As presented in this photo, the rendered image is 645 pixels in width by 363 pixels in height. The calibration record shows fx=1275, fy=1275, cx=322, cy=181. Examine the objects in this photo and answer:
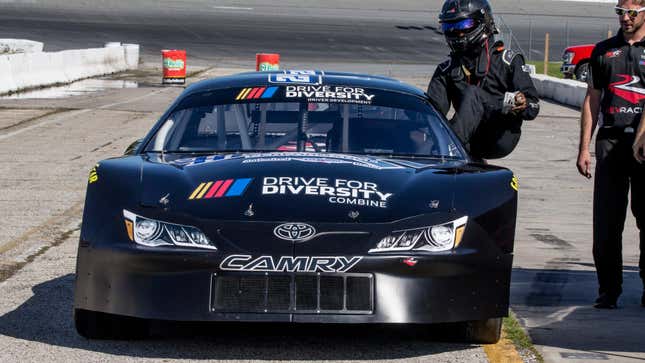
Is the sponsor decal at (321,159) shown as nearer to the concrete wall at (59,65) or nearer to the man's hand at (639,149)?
the man's hand at (639,149)

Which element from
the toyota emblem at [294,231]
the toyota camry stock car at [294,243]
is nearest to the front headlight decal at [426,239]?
the toyota camry stock car at [294,243]

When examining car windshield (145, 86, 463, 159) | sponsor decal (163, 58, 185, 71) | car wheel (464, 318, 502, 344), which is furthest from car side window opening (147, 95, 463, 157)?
sponsor decal (163, 58, 185, 71)

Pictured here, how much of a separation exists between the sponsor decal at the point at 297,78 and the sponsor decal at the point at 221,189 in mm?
1503

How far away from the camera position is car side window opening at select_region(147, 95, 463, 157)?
6668 millimetres

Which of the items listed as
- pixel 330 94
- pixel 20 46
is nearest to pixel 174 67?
pixel 20 46

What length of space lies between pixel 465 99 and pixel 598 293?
4.71ft

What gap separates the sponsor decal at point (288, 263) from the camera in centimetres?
526

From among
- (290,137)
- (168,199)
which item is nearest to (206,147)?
(290,137)

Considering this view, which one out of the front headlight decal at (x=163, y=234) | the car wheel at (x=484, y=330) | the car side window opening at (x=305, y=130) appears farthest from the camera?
the car side window opening at (x=305, y=130)

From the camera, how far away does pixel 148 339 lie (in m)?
5.91

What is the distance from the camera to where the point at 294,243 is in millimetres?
5320

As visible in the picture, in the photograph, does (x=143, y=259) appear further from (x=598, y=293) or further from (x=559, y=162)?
(x=559, y=162)

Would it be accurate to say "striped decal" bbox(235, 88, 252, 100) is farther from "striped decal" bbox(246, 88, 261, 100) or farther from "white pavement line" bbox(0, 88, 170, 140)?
"white pavement line" bbox(0, 88, 170, 140)

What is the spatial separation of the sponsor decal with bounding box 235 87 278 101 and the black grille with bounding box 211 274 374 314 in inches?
74.1
